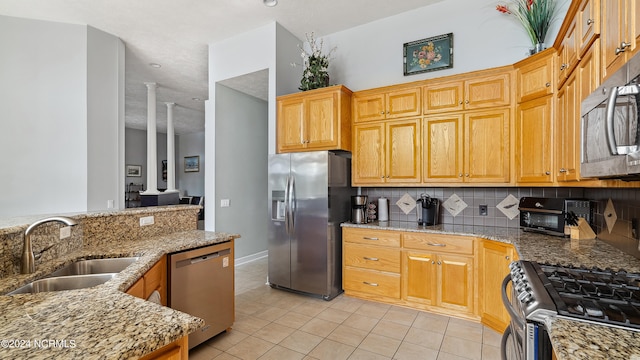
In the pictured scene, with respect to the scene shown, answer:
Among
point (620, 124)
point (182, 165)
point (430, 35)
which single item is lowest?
point (620, 124)

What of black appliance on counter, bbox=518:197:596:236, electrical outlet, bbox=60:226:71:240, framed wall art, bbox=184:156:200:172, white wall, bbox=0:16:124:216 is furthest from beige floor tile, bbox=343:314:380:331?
framed wall art, bbox=184:156:200:172

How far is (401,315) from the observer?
9.20 ft

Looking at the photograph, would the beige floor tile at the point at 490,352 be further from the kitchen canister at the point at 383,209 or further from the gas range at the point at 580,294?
the kitchen canister at the point at 383,209

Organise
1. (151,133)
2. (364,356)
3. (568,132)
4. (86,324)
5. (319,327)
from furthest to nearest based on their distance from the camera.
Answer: (151,133)
(319,327)
(364,356)
(568,132)
(86,324)

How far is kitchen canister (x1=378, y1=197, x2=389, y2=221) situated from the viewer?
11.4 feet

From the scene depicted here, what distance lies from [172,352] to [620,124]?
1.68 metres

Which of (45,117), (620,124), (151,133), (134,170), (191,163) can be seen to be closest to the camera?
(620,124)

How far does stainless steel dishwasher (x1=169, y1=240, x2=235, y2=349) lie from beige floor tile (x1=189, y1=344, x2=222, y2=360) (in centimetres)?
6

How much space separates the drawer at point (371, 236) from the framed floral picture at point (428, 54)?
1.88m

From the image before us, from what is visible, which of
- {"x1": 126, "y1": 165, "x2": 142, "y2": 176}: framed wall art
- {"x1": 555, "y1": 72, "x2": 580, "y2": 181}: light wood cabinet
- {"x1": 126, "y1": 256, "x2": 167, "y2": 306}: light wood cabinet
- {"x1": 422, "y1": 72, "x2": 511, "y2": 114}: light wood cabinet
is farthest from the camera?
{"x1": 126, "y1": 165, "x2": 142, "y2": 176}: framed wall art

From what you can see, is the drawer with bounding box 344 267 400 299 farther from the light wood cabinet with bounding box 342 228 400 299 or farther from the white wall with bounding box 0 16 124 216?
the white wall with bounding box 0 16 124 216

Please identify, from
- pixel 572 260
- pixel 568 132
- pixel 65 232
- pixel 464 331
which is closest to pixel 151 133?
pixel 65 232

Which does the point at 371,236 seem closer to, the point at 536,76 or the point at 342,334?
the point at 342,334

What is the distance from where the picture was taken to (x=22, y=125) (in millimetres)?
3289
